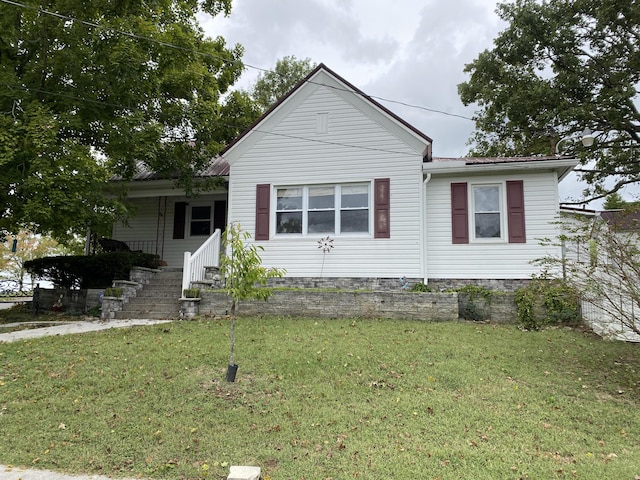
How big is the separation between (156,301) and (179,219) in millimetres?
4534

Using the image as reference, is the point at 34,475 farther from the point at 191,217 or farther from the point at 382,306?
the point at 191,217

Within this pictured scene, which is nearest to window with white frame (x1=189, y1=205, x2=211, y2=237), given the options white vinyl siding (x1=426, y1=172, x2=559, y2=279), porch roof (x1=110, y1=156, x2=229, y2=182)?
porch roof (x1=110, y1=156, x2=229, y2=182)

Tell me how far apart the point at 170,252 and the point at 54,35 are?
23.4 ft

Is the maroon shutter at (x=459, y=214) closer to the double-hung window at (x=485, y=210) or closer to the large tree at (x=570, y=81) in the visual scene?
the double-hung window at (x=485, y=210)

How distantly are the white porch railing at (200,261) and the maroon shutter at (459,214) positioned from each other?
6.62 meters

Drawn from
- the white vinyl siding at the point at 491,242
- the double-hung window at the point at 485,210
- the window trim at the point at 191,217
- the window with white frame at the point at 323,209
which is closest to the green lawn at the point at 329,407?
the white vinyl siding at the point at 491,242

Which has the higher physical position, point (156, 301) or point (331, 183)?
point (331, 183)

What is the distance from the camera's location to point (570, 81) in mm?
18109

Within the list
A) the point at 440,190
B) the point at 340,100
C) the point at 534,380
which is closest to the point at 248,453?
the point at 534,380

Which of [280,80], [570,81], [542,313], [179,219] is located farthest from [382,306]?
[280,80]

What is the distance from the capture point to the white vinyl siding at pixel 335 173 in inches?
431

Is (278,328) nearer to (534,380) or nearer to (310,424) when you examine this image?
(310,424)

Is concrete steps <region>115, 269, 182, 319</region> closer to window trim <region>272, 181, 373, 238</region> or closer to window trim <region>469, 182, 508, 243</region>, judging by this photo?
window trim <region>272, 181, 373, 238</region>

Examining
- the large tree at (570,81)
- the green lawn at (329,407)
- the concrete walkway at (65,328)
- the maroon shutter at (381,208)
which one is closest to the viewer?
the green lawn at (329,407)
